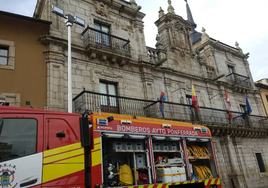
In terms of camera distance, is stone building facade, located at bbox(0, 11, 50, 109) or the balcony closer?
stone building facade, located at bbox(0, 11, 50, 109)

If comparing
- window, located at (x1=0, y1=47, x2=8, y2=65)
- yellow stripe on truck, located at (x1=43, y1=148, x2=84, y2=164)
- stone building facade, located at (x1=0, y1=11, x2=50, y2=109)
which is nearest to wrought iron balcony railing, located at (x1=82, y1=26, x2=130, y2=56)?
stone building facade, located at (x1=0, y1=11, x2=50, y2=109)

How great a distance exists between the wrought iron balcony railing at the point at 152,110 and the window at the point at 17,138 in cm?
403

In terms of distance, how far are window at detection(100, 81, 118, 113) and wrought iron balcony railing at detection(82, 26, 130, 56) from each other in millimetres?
1978

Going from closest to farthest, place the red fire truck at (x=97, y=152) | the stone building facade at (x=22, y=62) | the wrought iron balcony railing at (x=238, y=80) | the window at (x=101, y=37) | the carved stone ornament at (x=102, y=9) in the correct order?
1. the red fire truck at (x=97, y=152)
2. the stone building facade at (x=22, y=62)
3. the window at (x=101, y=37)
4. the carved stone ornament at (x=102, y=9)
5. the wrought iron balcony railing at (x=238, y=80)

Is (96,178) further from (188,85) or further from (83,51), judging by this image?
(188,85)

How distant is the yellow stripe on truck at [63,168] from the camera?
4.82 meters

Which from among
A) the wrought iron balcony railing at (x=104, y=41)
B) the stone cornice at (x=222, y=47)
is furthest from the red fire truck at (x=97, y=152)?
the stone cornice at (x=222, y=47)

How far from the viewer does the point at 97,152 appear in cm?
563

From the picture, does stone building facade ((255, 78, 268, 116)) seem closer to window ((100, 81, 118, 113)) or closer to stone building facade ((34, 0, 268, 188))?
stone building facade ((34, 0, 268, 188))

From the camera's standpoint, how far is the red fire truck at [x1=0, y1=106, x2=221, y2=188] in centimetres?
469

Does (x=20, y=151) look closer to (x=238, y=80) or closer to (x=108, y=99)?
(x=108, y=99)

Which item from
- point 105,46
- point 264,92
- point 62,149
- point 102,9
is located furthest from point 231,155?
point 62,149

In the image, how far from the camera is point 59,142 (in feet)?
17.1

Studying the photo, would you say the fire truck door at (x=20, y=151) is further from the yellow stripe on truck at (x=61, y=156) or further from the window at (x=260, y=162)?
the window at (x=260, y=162)
